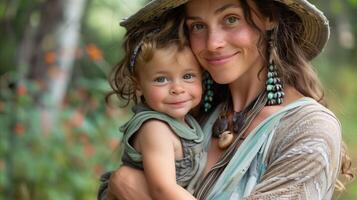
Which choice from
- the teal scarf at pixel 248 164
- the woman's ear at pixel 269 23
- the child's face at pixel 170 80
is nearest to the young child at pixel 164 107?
the child's face at pixel 170 80

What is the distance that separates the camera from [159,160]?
2.79 meters

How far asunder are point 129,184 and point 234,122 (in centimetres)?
43

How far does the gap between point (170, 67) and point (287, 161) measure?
20.9 inches

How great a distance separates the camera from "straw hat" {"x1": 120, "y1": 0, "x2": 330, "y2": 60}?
289 cm

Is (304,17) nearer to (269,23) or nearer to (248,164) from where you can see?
(269,23)

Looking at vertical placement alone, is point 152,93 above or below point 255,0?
below

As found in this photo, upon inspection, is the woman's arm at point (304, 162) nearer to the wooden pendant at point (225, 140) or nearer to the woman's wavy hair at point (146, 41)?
the wooden pendant at point (225, 140)

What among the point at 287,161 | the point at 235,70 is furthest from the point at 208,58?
the point at 287,161

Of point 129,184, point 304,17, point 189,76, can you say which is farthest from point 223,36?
point 129,184

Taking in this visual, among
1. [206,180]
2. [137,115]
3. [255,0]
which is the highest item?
[255,0]

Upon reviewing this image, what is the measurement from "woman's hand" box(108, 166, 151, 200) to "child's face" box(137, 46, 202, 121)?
0.25 metres

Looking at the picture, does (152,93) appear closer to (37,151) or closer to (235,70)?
(235,70)

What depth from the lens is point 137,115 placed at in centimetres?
293

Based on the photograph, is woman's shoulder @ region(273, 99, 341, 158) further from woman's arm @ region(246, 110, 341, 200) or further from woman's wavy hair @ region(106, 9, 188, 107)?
woman's wavy hair @ region(106, 9, 188, 107)
